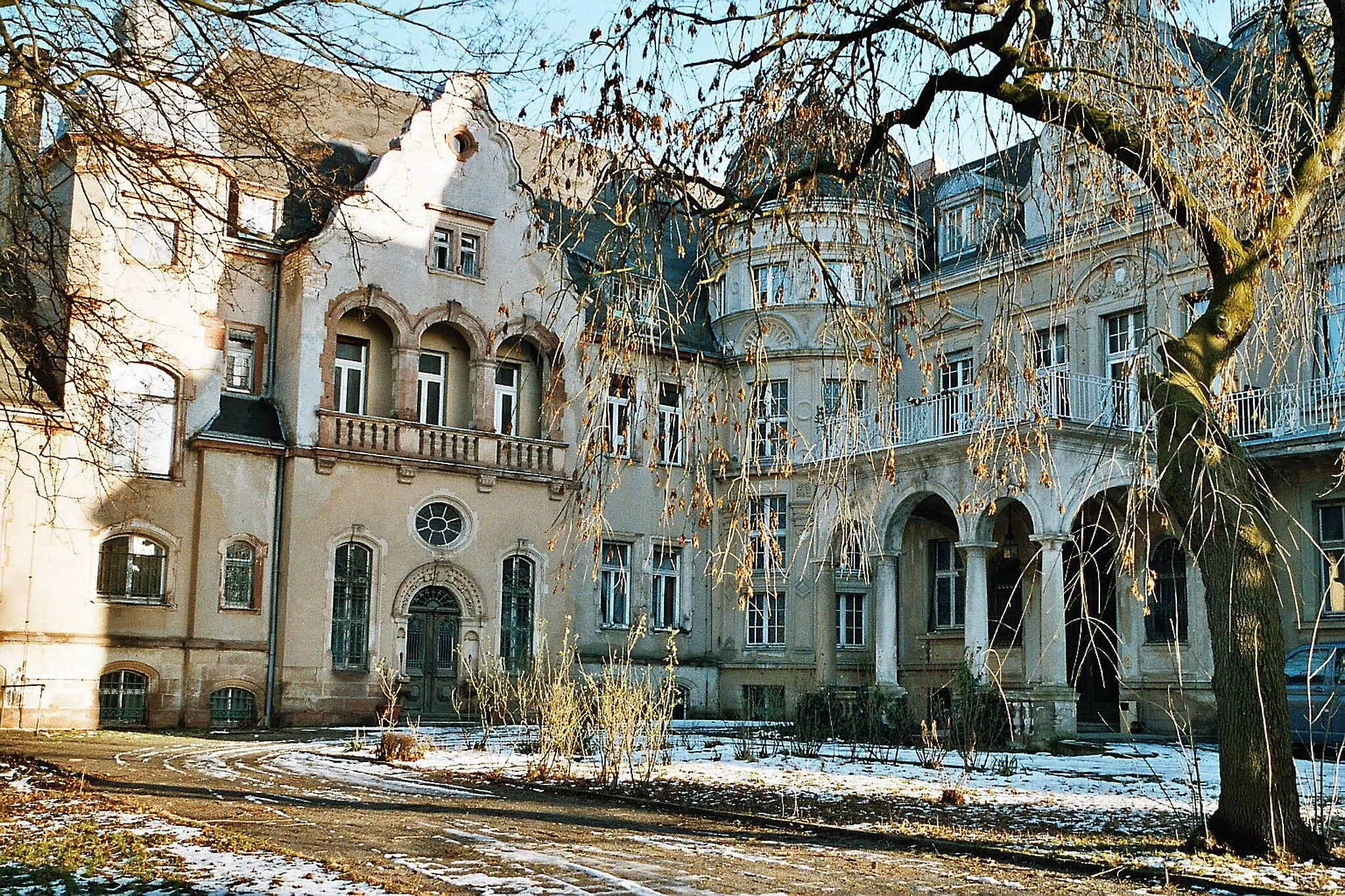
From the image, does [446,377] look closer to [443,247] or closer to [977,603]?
[443,247]

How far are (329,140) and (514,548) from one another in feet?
29.9

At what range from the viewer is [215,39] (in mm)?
8750

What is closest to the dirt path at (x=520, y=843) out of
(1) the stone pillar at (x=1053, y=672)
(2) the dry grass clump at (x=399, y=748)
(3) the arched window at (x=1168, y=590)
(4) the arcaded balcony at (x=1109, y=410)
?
(2) the dry grass clump at (x=399, y=748)

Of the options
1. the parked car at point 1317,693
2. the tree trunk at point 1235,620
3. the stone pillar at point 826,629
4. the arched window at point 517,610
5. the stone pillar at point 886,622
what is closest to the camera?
the tree trunk at point 1235,620

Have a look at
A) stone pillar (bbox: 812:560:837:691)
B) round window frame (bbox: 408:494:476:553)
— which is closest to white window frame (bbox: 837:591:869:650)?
stone pillar (bbox: 812:560:837:691)

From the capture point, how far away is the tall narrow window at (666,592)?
2945 cm

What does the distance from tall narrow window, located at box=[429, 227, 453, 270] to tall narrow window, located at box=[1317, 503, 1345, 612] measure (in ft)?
54.1

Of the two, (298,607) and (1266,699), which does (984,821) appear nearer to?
(1266,699)

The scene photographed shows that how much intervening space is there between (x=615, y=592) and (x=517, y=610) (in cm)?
257

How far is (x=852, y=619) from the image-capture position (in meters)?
29.3

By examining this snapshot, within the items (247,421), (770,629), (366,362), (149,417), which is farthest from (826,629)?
(149,417)

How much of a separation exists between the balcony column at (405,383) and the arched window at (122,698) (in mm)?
6694

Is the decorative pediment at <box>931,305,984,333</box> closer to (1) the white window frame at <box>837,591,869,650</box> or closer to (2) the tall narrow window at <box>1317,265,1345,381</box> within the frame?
(1) the white window frame at <box>837,591,869,650</box>

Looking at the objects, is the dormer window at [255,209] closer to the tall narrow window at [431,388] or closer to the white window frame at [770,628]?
the tall narrow window at [431,388]
